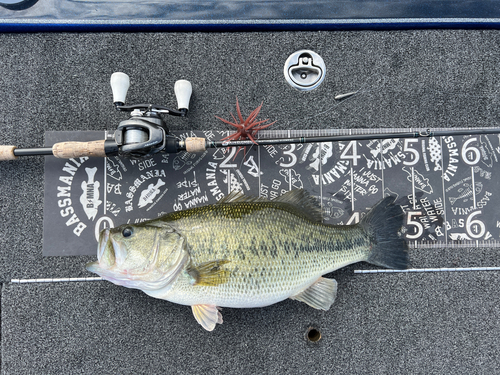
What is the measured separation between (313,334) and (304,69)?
1.40 meters

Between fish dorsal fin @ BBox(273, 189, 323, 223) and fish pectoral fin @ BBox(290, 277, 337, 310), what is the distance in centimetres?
30

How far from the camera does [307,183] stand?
5.25 ft

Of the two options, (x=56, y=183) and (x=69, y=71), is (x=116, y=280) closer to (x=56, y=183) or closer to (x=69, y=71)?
(x=56, y=183)

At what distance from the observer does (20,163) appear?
1.57 metres

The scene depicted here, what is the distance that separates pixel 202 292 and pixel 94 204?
74 cm

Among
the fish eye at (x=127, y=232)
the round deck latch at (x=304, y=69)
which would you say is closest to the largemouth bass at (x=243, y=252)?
the fish eye at (x=127, y=232)

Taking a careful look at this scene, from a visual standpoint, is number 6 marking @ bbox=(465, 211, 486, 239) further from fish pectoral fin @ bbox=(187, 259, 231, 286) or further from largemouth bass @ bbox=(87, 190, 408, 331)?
fish pectoral fin @ bbox=(187, 259, 231, 286)

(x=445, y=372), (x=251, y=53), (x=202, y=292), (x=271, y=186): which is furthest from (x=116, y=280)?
(x=445, y=372)

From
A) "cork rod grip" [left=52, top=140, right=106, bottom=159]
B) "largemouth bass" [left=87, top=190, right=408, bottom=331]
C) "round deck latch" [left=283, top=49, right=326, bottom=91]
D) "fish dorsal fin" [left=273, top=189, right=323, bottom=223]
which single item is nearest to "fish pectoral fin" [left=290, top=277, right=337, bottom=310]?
"largemouth bass" [left=87, top=190, right=408, bottom=331]

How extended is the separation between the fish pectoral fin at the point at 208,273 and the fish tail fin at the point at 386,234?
0.70 metres

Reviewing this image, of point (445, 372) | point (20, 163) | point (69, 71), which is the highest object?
point (69, 71)

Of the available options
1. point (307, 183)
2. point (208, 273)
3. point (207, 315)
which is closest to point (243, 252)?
point (208, 273)

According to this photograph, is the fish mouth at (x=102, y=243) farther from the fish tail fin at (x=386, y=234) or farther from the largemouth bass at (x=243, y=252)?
the fish tail fin at (x=386, y=234)

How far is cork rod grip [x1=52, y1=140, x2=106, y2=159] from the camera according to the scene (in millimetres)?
1382
